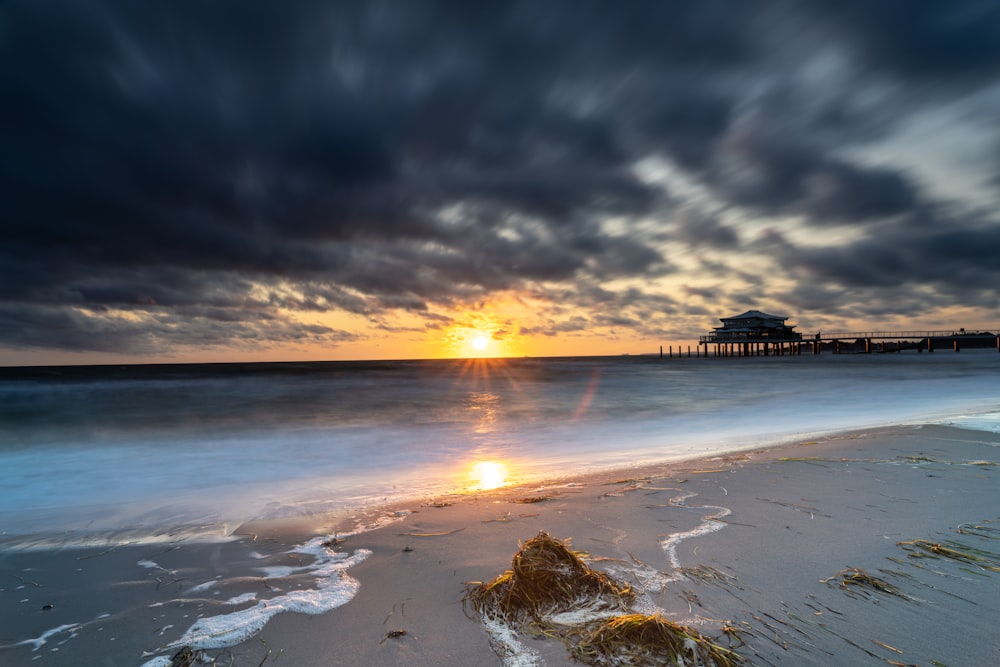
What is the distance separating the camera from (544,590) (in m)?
2.60

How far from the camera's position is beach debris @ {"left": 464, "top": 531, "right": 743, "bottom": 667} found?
2.07 m

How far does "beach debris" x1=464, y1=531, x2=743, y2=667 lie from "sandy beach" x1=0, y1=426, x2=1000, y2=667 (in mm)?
78

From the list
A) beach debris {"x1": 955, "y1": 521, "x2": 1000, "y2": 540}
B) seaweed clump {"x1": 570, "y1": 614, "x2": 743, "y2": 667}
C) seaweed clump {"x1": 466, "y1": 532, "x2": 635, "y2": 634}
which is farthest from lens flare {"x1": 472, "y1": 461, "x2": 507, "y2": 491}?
beach debris {"x1": 955, "y1": 521, "x2": 1000, "y2": 540}

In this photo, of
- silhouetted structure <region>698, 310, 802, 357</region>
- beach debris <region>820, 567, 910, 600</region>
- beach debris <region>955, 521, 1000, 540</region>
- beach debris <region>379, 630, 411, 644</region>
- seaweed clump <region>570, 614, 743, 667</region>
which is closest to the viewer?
seaweed clump <region>570, 614, 743, 667</region>

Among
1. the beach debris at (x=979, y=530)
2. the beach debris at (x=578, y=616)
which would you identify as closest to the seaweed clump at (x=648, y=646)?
the beach debris at (x=578, y=616)

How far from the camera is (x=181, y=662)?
2.22 metres

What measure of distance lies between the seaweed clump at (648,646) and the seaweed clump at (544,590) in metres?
0.32

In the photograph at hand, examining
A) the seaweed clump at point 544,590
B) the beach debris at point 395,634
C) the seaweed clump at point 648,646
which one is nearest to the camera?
the seaweed clump at point 648,646

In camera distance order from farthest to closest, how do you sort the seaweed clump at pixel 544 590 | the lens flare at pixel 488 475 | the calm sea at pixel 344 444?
the calm sea at pixel 344 444
the lens flare at pixel 488 475
the seaweed clump at pixel 544 590

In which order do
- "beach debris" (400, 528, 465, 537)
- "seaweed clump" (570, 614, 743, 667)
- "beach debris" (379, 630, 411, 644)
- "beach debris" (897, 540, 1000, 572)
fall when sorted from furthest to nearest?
1. "beach debris" (400, 528, 465, 537)
2. "beach debris" (897, 540, 1000, 572)
3. "beach debris" (379, 630, 411, 644)
4. "seaweed clump" (570, 614, 743, 667)

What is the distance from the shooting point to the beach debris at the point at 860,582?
262cm

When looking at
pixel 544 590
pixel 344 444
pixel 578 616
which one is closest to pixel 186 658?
pixel 544 590

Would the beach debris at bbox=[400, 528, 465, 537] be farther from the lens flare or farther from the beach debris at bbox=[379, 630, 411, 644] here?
the lens flare

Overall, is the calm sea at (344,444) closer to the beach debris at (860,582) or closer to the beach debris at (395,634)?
the beach debris at (395,634)
